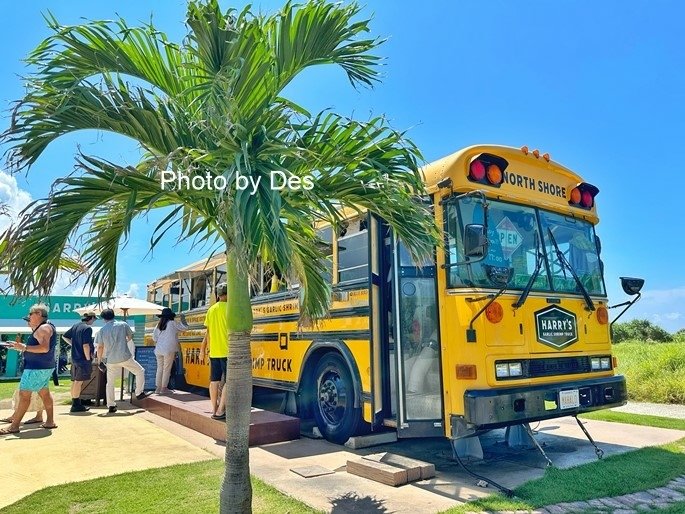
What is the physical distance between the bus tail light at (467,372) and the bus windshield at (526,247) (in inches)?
29.0

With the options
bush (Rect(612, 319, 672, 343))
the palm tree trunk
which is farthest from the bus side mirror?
bush (Rect(612, 319, 672, 343))

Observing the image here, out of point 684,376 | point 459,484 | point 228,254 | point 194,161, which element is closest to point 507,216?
point 459,484

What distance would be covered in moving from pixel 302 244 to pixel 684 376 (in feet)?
30.9

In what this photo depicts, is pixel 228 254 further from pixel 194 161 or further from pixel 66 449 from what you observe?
pixel 66 449

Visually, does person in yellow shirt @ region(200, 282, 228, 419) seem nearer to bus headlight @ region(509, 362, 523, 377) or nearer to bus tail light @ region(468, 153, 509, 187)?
bus tail light @ region(468, 153, 509, 187)

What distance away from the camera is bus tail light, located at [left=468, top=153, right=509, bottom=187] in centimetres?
510

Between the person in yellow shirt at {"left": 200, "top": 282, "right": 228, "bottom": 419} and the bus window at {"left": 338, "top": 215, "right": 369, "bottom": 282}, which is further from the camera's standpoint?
the person in yellow shirt at {"left": 200, "top": 282, "right": 228, "bottom": 419}

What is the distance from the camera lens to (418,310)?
17.1 ft

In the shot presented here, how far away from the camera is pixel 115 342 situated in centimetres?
902

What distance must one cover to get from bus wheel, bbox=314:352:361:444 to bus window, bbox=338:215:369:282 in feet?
3.22

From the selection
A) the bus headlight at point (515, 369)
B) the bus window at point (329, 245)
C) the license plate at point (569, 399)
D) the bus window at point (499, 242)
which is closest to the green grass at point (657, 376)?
the license plate at point (569, 399)

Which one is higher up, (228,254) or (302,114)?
(302,114)

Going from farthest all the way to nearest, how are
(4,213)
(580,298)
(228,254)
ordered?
(580,298) < (4,213) < (228,254)

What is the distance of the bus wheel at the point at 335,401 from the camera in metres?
5.86
